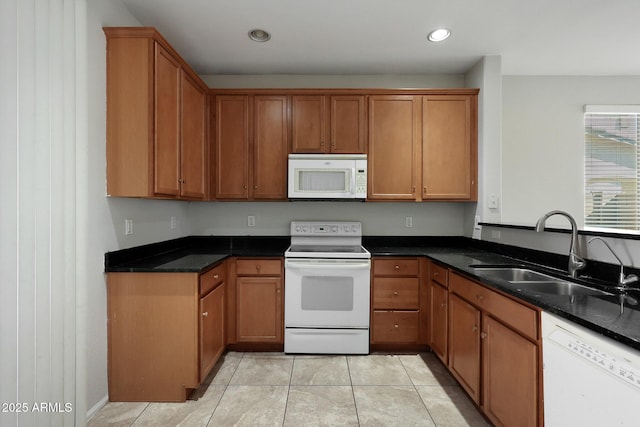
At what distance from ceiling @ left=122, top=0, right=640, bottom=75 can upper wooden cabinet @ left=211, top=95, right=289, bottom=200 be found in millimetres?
412

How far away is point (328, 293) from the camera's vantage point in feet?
8.87

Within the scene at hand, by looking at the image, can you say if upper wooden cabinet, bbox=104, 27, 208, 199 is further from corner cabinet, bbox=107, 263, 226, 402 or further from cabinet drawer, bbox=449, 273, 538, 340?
cabinet drawer, bbox=449, 273, 538, 340

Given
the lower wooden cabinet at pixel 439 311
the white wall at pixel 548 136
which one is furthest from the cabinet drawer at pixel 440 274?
the white wall at pixel 548 136

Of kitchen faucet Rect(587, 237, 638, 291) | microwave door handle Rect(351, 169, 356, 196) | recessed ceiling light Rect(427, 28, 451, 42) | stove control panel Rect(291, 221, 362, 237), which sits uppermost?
recessed ceiling light Rect(427, 28, 451, 42)

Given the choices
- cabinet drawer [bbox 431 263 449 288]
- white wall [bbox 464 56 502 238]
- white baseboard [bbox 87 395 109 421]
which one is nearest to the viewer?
white baseboard [bbox 87 395 109 421]

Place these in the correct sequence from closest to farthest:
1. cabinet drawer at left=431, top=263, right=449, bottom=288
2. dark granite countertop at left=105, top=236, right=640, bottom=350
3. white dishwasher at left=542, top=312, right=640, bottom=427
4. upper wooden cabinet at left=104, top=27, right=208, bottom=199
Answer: white dishwasher at left=542, top=312, right=640, bottom=427 < dark granite countertop at left=105, top=236, right=640, bottom=350 < upper wooden cabinet at left=104, top=27, right=208, bottom=199 < cabinet drawer at left=431, top=263, right=449, bottom=288

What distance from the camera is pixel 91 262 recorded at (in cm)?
185

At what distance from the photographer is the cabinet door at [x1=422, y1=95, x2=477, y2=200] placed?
299cm

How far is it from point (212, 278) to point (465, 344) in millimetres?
1841

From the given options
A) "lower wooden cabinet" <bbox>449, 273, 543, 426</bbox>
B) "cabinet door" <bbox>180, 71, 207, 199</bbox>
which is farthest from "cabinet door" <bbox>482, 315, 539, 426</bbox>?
"cabinet door" <bbox>180, 71, 207, 199</bbox>

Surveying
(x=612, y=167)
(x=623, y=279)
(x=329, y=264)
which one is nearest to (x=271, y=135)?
(x=329, y=264)

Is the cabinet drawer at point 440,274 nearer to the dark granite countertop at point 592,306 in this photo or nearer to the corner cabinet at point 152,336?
the dark granite countertop at point 592,306

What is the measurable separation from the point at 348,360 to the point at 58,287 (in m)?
2.10

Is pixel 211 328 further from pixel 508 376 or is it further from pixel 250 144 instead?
pixel 508 376
